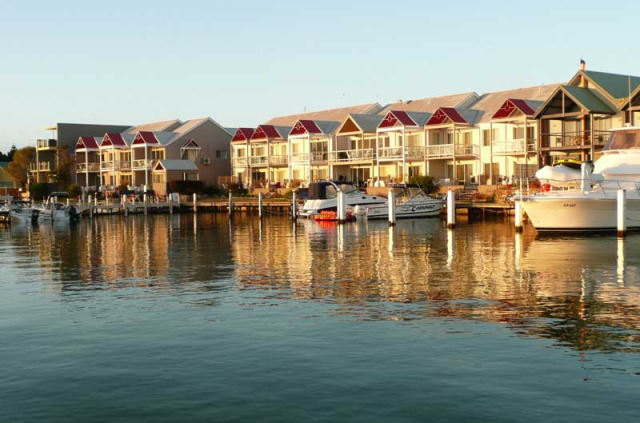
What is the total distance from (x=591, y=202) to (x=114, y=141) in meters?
69.6

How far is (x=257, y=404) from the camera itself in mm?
11344

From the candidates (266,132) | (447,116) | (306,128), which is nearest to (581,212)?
(447,116)

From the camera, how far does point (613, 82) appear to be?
54781 mm

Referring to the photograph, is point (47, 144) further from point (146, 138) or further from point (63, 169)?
point (146, 138)

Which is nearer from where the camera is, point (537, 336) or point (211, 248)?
point (537, 336)

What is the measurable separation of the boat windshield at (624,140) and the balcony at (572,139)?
1025cm

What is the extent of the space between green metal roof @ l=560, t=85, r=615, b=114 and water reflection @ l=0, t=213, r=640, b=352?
11389 mm

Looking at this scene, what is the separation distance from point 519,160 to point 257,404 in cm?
5324

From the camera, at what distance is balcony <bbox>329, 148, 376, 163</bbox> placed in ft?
235

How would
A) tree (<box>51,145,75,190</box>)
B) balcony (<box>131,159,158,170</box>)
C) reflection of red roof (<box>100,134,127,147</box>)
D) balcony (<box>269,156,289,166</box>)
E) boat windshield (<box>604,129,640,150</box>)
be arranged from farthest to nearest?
tree (<box>51,145,75,190</box>), reflection of red roof (<box>100,134,127,147</box>), balcony (<box>131,159,158,170</box>), balcony (<box>269,156,289,166</box>), boat windshield (<box>604,129,640,150</box>)

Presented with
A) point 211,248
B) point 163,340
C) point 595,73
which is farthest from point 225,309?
point 595,73

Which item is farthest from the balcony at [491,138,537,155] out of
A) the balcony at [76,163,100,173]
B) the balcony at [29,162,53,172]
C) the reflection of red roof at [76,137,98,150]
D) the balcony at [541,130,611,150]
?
the balcony at [29,162,53,172]

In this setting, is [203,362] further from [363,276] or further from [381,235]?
[381,235]

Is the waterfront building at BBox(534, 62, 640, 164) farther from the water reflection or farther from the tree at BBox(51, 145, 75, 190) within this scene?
the tree at BBox(51, 145, 75, 190)
